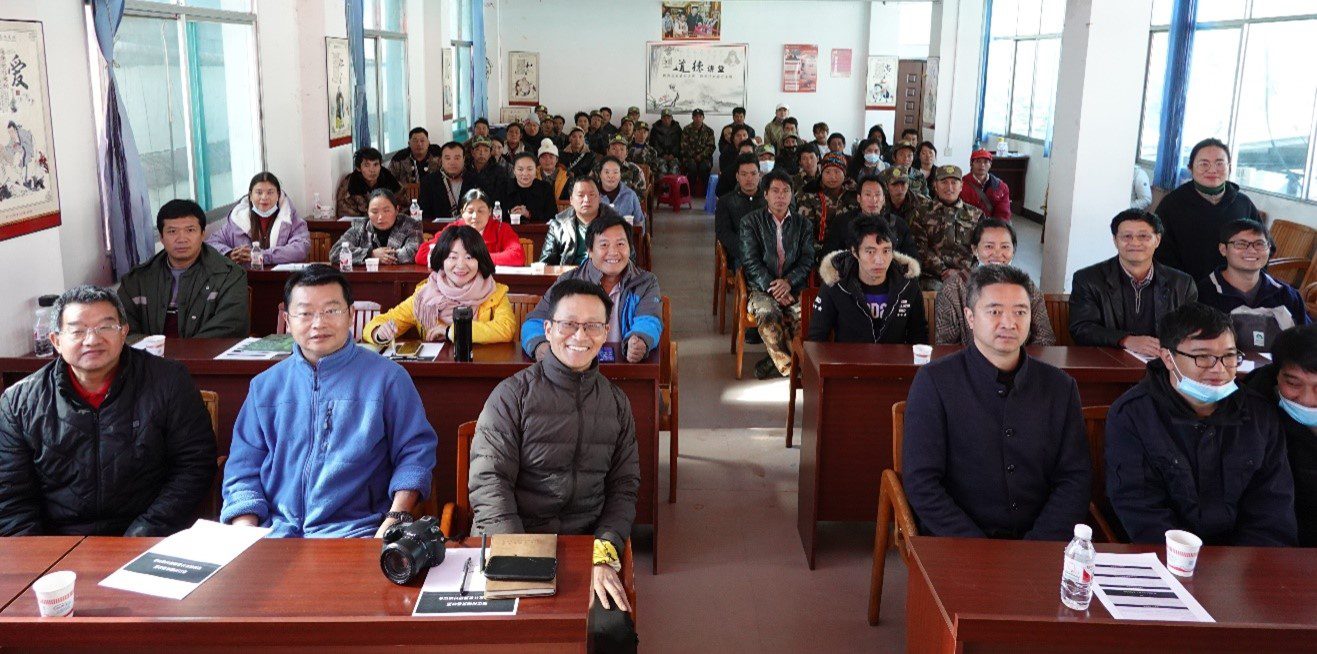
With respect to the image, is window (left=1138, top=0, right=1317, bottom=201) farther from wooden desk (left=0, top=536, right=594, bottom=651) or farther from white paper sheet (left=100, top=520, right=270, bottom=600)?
white paper sheet (left=100, top=520, right=270, bottom=600)

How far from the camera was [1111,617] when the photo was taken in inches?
81.6

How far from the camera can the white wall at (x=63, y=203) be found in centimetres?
391

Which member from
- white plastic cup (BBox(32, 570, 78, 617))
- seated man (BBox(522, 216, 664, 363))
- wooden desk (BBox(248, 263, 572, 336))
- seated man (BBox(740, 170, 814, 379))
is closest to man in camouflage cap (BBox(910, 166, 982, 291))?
seated man (BBox(740, 170, 814, 379))

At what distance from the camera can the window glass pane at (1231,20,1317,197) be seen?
7.68m

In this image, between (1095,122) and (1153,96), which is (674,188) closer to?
(1153,96)

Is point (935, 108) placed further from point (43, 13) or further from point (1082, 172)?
point (43, 13)

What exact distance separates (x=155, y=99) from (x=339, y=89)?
2112 mm

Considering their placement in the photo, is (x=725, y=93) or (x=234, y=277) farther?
(x=725, y=93)

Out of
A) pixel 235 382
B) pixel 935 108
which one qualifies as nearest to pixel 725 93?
pixel 935 108

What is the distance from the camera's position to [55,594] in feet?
6.44

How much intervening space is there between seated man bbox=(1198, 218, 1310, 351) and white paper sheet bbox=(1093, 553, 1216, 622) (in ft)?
7.24

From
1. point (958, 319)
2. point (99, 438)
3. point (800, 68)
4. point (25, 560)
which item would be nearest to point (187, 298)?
point (99, 438)

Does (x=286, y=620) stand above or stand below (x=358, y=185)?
below

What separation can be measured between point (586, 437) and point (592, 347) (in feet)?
0.83
